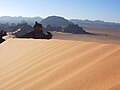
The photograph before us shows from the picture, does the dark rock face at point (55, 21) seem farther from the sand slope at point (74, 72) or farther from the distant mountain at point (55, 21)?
the sand slope at point (74, 72)

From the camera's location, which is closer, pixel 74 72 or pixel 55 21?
pixel 74 72

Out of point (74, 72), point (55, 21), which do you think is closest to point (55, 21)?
point (55, 21)

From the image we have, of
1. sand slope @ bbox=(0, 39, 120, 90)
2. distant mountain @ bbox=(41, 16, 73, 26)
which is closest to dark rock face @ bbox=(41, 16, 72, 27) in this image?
distant mountain @ bbox=(41, 16, 73, 26)

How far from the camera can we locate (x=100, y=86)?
2.86m

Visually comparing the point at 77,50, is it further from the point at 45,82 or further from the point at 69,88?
the point at 69,88

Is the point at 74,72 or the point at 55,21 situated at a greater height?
the point at 74,72

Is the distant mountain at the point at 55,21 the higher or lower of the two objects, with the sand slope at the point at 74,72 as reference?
lower

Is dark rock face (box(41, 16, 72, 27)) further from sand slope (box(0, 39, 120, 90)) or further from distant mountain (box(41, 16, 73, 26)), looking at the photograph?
sand slope (box(0, 39, 120, 90))

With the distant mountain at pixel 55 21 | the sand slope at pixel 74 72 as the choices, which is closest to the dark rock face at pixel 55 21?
the distant mountain at pixel 55 21

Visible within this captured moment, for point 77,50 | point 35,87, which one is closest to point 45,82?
point 35,87

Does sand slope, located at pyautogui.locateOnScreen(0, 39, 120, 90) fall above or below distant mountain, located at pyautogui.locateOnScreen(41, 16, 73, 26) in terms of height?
above

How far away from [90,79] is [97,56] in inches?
33.1

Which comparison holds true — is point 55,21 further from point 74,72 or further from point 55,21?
point 74,72

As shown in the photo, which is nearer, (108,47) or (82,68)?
(82,68)
